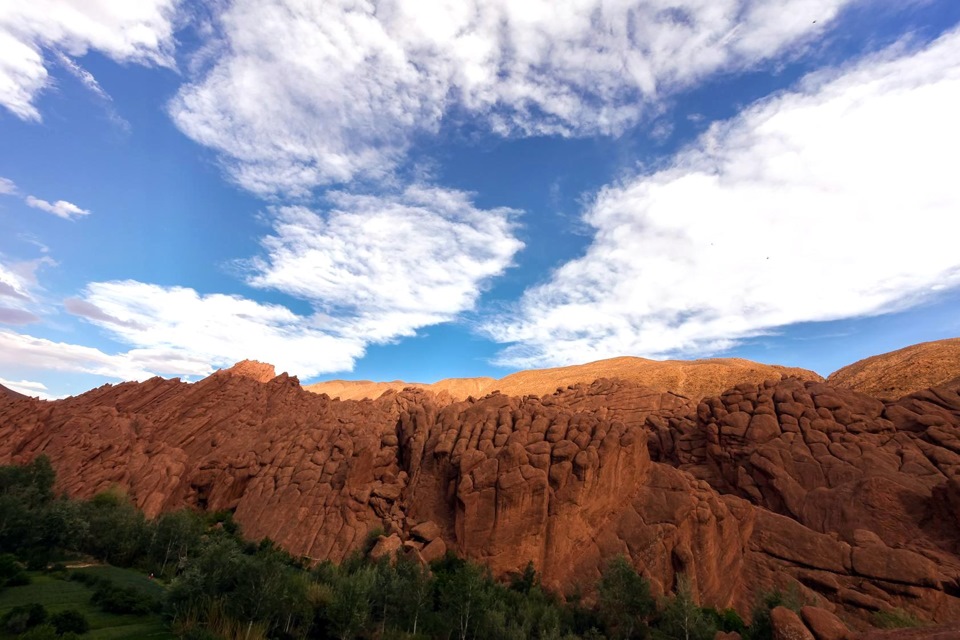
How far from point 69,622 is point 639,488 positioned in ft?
122

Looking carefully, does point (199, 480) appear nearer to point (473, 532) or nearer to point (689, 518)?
point (473, 532)

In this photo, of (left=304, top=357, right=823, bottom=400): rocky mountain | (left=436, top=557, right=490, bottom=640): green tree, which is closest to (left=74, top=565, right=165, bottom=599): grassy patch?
(left=436, top=557, right=490, bottom=640): green tree

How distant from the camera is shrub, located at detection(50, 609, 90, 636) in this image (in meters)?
26.5

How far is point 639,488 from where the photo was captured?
127ft

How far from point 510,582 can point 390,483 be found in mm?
15539

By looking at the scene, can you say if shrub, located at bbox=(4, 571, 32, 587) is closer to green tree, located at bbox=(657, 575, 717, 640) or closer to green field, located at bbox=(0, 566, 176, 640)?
green field, located at bbox=(0, 566, 176, 640)

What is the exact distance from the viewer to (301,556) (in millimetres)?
40969

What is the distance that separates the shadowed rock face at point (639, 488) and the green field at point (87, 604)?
12.1 metres

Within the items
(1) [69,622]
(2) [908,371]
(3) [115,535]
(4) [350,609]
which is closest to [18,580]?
(3) [115,535]

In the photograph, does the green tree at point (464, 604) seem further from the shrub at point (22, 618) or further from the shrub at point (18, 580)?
the shrub at point (18, 580)

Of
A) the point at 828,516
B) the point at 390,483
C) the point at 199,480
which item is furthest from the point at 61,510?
the point at 828,516

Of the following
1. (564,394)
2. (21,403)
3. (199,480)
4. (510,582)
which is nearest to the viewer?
(510,582)

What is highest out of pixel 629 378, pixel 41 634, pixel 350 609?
pixel 629 378

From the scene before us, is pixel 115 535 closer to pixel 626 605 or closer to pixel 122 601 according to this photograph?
pixel 122 601
